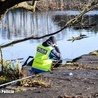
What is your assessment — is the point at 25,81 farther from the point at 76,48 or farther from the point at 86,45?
the point at 86,45

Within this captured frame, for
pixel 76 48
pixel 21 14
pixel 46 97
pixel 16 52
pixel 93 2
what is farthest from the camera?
pixel 21 14

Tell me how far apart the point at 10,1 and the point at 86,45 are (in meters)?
19.2

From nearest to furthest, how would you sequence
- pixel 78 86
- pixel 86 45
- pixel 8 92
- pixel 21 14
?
pixel 8 92 → pixel 78 86 → pixel 86 45 → pixel 21 14

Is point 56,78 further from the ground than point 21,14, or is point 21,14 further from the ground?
point 21,14

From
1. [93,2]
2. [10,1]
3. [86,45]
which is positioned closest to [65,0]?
[93,2]

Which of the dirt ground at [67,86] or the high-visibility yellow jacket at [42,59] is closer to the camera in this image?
the dirt ground at [67,86]

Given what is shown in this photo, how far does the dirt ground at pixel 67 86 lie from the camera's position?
856cm

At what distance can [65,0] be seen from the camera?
1466 centimetres

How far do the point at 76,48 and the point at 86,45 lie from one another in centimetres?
212

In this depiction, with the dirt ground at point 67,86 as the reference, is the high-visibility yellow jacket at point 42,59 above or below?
above

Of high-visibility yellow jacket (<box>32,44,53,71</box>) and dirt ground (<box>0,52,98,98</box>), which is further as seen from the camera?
high-visibility yellow jacket (<box>32,44,53,71</box>)

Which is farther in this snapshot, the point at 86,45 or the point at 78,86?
the point at 86,45

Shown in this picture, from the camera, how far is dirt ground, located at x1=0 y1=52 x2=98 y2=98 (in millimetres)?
8565

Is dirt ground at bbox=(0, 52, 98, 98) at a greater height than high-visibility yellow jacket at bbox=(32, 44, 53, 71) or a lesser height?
lesser
